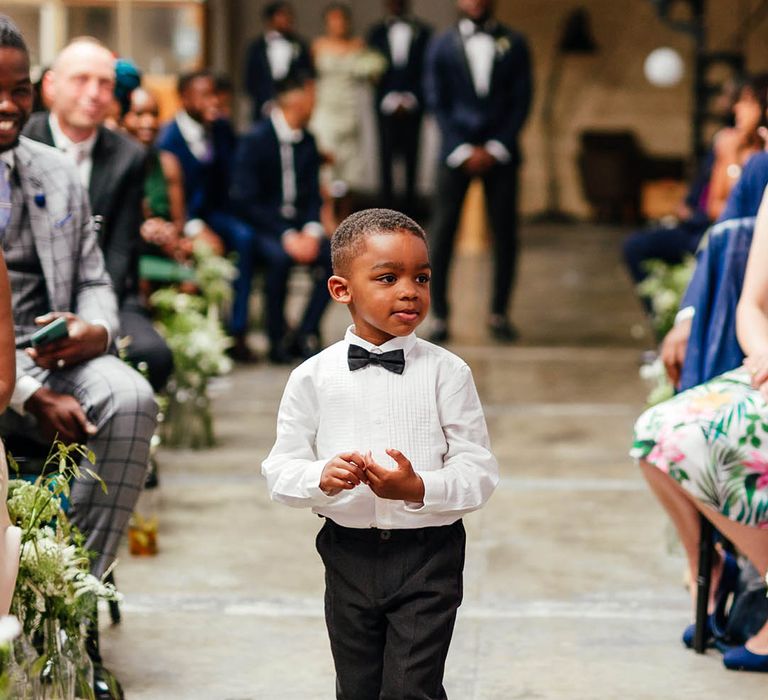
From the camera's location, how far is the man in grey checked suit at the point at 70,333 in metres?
3.72

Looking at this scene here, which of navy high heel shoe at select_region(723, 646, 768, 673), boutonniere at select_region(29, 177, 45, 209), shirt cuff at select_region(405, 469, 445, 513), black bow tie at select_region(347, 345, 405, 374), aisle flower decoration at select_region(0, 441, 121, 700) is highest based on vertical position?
boutonniere at select_region(29, 177, 45, 209)

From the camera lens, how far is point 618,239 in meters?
15.0

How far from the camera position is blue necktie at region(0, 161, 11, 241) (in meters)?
3.80

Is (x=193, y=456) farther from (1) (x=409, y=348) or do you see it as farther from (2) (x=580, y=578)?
(1) (x=409, y=348)

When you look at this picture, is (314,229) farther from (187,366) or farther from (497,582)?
(497,582)

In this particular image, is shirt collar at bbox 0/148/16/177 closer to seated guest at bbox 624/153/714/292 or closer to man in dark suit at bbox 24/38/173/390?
man in dark suit at bbox 24/38/173/390

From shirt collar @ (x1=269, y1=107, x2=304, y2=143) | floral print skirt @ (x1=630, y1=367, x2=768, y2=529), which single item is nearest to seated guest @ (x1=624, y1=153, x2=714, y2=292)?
shirt collar @ (x1=269, y1=107, x2=304, y2=143)

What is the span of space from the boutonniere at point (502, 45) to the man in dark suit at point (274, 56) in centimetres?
332

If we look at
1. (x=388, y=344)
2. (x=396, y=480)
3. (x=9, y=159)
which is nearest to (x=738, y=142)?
(x=9, y=159)

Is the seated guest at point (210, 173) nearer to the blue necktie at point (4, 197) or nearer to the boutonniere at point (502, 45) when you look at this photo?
the boutonniere at point (502, 45)

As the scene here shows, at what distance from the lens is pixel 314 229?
8797mm

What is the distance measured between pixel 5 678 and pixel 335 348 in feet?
3.28

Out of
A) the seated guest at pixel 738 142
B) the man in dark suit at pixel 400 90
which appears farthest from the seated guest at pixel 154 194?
the man in dark suit at pixel 400 90

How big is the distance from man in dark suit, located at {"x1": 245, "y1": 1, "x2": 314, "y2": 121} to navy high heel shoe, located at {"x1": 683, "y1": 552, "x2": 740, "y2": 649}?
8775mm
